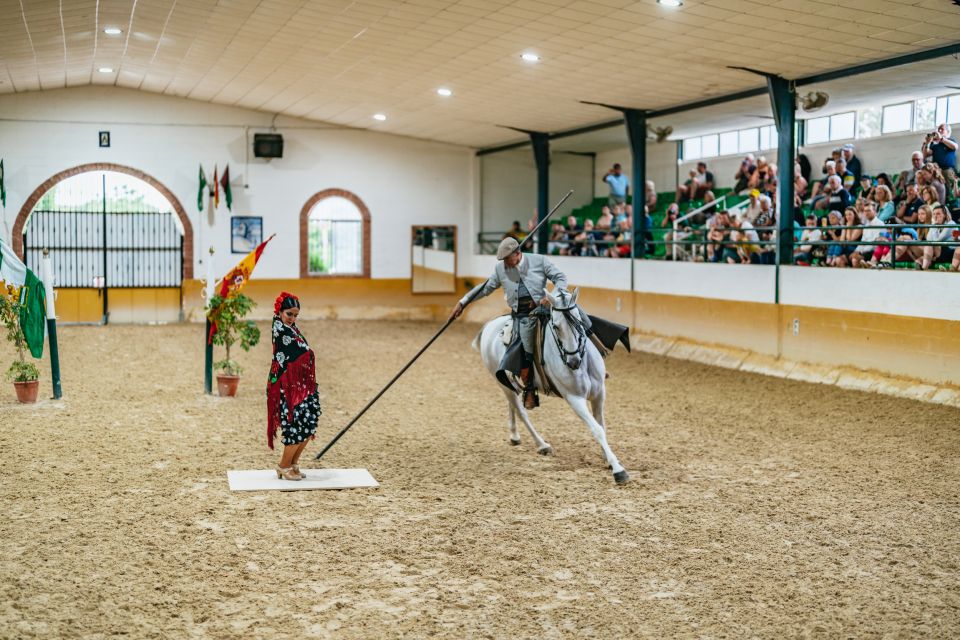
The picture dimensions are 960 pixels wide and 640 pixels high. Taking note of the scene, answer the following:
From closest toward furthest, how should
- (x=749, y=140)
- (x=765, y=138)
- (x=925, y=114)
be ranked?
(x=925, y=114) < (x=765, y=138) < (x=749, y=140)

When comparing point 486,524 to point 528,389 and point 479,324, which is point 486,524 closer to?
point 528,389

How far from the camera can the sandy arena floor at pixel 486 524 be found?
455 centimetres

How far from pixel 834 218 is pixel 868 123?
4270mm

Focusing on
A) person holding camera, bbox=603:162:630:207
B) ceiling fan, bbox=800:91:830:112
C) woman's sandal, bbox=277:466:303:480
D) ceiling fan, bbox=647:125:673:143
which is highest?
ceiling fan, bbox=647:125:673:143

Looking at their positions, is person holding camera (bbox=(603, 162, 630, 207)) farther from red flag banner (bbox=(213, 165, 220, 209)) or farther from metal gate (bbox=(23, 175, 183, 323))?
metal gate (bbox=(23, 175, 183, 323))

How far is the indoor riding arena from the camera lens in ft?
16.8

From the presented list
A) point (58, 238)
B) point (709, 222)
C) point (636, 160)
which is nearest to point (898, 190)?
point (709, 222)

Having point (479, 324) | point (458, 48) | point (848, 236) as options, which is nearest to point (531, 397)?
point (848, 236)

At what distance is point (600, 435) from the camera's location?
24.5ft

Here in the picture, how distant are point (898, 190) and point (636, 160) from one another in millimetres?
4396

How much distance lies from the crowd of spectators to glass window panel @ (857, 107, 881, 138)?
36.0 inches

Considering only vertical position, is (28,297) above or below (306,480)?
above

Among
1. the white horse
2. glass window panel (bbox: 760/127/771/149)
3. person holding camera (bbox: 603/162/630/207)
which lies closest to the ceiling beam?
person holding camera (bbox: 603/162/630/207)

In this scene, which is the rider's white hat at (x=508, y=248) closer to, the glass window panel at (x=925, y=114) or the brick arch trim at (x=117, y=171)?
the glass window panel at (x=925, y=114)
